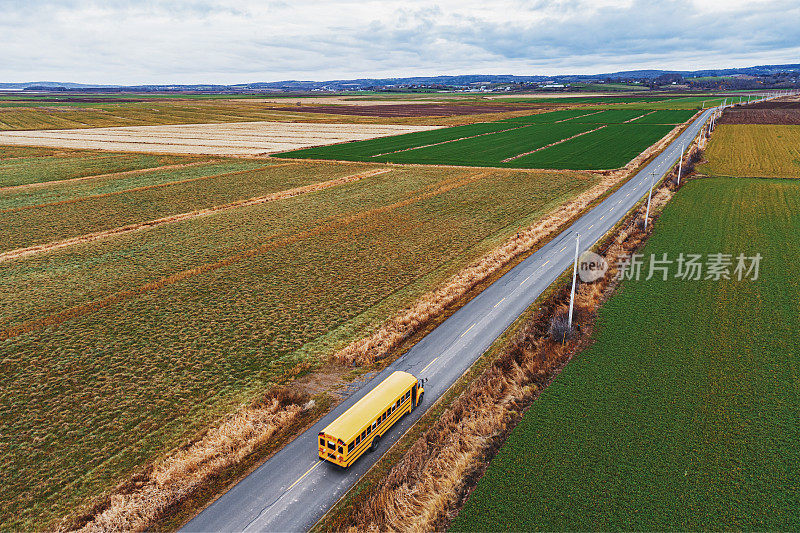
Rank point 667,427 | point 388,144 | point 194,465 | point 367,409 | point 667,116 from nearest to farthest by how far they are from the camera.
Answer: point 194,465 → point 367,409 → point 667,427 → point 388,144 → point 667,116

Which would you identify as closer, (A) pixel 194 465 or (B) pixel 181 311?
(A) pixel 194 465

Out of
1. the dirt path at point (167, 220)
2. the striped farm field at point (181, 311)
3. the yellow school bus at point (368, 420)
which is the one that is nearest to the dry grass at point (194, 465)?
the striped farm field at point (181, 311)

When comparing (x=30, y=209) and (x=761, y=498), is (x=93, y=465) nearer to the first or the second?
(x=761, y=498)

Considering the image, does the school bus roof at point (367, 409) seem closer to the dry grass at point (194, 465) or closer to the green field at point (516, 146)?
the dry grass at point (194, 465)

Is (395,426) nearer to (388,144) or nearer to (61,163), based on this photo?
(61,163)

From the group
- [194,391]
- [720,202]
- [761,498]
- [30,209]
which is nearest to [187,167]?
[30,209]

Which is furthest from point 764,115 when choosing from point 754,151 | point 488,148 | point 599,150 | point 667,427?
point 667,427

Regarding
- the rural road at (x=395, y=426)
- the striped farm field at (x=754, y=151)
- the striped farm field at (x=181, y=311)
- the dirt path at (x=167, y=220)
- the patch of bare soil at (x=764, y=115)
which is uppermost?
the patch of bare soil at (x=764, y=115)
